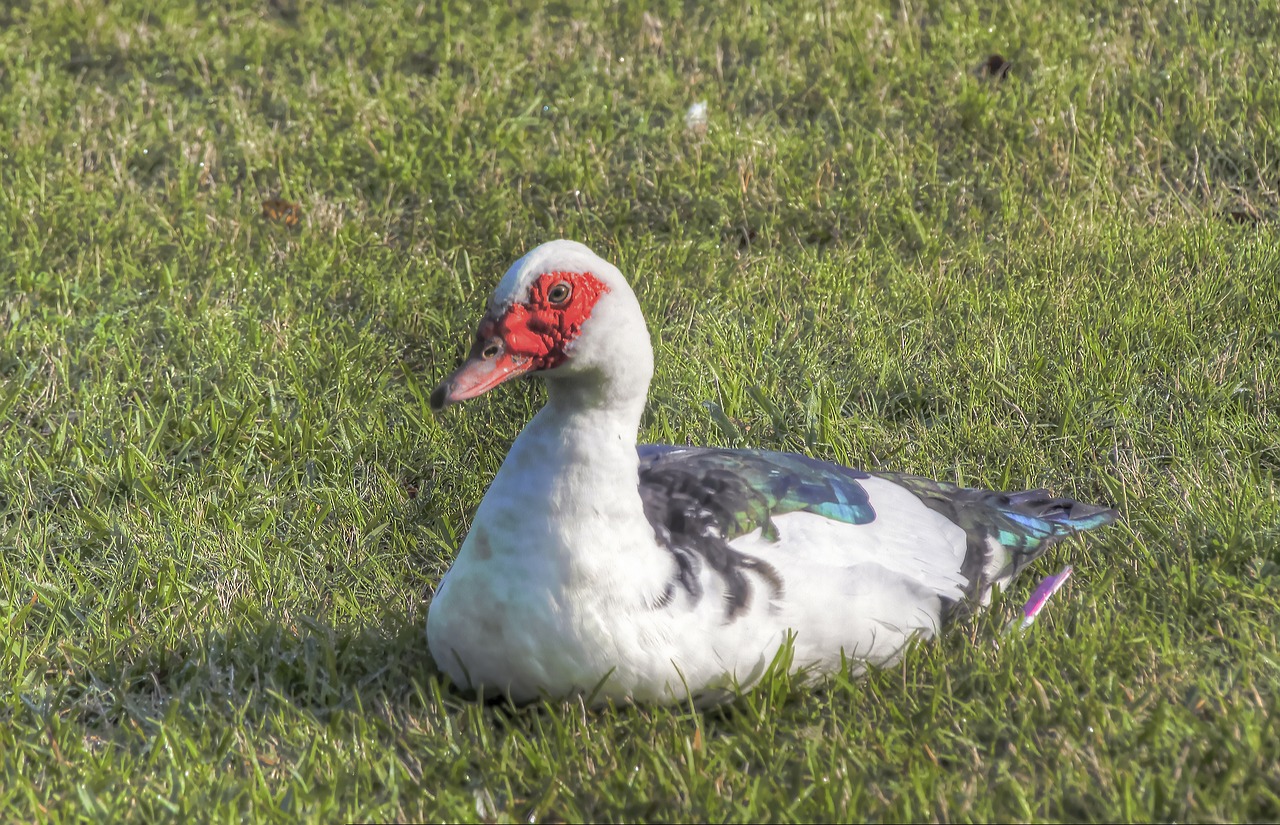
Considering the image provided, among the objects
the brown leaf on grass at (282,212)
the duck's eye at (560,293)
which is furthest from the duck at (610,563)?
the brown leaf on grass at (282,212)

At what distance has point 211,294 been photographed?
4.25 metres

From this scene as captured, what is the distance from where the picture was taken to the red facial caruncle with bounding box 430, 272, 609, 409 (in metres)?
2.31

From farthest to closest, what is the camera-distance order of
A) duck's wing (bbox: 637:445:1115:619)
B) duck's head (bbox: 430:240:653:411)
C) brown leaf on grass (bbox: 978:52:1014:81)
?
1. brown leaf on grass (bbox: 978:52:1014:81)
2. duck's wing (bbox: 637:445:1115:619)
3. duck's head (bbox: 430:240:653:411)

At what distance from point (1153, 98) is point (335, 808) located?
373cm

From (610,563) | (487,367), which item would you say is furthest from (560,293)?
(610,563)

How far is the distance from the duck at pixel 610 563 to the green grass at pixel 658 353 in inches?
3.4

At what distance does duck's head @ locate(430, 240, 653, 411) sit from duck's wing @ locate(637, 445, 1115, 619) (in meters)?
0.35

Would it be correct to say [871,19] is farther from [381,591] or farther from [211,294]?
[381,591]

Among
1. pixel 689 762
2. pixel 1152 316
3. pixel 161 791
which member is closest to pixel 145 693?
pixel 161 791

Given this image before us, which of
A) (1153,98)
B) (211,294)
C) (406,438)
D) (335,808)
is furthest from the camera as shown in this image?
(1153,98)

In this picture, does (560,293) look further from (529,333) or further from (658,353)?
(658,353)

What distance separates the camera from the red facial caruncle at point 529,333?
7.57 feet

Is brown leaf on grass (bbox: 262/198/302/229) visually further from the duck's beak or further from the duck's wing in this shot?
the duck's beak

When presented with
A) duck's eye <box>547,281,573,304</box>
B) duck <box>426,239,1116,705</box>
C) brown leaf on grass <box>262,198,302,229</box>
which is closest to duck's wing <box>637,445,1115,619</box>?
duck <box>426,239,1116,705</box>
